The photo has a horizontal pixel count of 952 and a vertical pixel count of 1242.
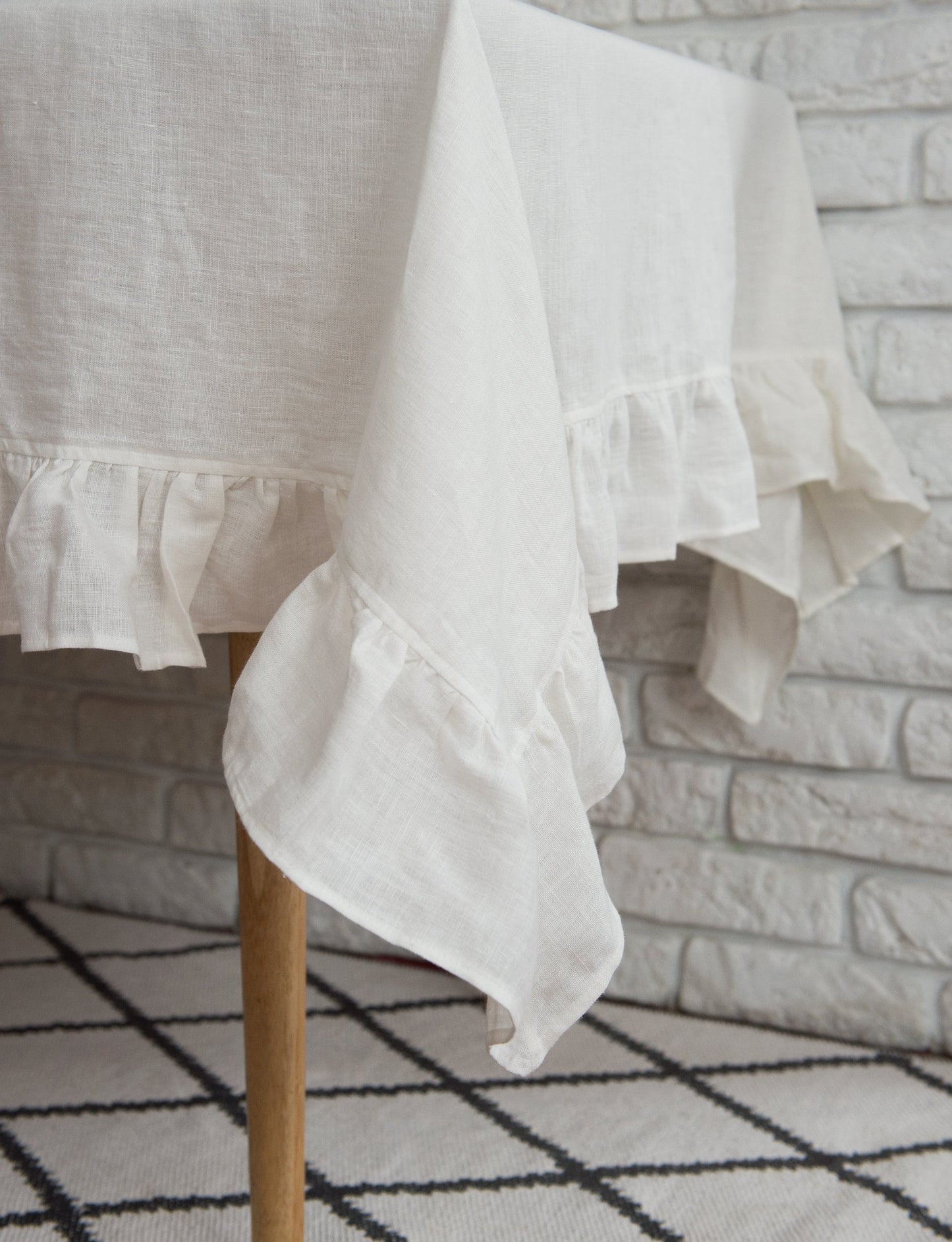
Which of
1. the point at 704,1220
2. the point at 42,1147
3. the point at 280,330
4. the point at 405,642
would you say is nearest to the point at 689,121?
the point at 280,330

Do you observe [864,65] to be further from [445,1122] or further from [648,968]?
[445,1122]

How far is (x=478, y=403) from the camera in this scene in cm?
56

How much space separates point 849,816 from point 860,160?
0.63 meters

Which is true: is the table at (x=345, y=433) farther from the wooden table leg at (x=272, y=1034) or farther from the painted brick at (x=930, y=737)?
the painted brick at (x=930, y=737)

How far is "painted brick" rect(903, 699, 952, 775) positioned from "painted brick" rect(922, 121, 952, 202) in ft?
1.54

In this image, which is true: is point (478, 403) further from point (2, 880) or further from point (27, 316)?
point (2, 880)

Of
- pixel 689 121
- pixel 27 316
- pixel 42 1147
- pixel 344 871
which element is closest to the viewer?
pixel 344 871

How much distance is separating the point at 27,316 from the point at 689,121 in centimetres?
48

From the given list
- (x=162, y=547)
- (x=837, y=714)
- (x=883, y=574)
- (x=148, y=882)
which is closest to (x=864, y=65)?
(x=883, y=574)

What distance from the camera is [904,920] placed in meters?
1.23

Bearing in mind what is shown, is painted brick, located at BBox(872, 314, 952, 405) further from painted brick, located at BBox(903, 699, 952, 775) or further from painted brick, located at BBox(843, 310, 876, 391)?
painted brick, located at BBox(903, 699, 952, 775)

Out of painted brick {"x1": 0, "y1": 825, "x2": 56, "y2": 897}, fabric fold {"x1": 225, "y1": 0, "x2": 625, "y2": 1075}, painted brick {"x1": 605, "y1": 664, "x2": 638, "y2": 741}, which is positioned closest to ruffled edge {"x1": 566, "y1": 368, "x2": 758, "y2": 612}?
fabric fold {"x1": 225, "y1": 0, "x2": 625, "y2": 1075}

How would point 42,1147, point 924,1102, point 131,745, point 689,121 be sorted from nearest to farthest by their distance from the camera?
1. point 689,121
2. point 42,1147
3. point 924,1102
4. point 131,745

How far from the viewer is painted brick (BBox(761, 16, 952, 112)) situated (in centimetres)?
115
